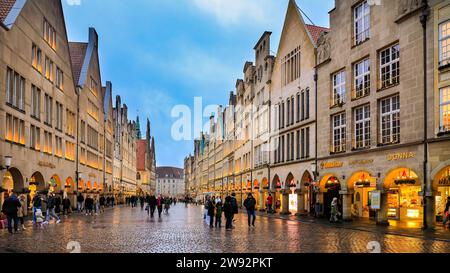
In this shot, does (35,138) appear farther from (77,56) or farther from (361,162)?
(77,56)

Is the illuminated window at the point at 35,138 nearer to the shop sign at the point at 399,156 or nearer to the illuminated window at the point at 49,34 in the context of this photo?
the illuminated window at the point at 49,34

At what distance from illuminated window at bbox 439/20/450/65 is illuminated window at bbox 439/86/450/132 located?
4.57 ft

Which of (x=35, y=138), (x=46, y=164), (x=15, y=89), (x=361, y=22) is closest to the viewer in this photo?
(x=361, y=22)

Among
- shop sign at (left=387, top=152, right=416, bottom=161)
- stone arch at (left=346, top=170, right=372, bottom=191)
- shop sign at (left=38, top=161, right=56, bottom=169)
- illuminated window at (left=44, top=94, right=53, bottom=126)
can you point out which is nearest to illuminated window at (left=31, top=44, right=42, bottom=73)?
illuminated window at (left=44, top=94, right=53, bottom=126)

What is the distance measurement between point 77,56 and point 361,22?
41836 mm

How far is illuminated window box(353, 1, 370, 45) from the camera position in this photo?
34.2 meters

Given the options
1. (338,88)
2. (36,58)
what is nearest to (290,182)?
(338,88)

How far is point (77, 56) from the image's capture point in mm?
66938

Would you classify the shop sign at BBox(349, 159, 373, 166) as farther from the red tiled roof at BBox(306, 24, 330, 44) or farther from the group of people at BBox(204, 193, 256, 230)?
the red tiled roof at BBox(306, 24, 330, 44)

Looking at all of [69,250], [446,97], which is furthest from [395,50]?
[69,250]

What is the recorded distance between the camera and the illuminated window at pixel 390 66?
1218 inches

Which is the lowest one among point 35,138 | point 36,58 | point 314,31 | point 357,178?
point 357,178
